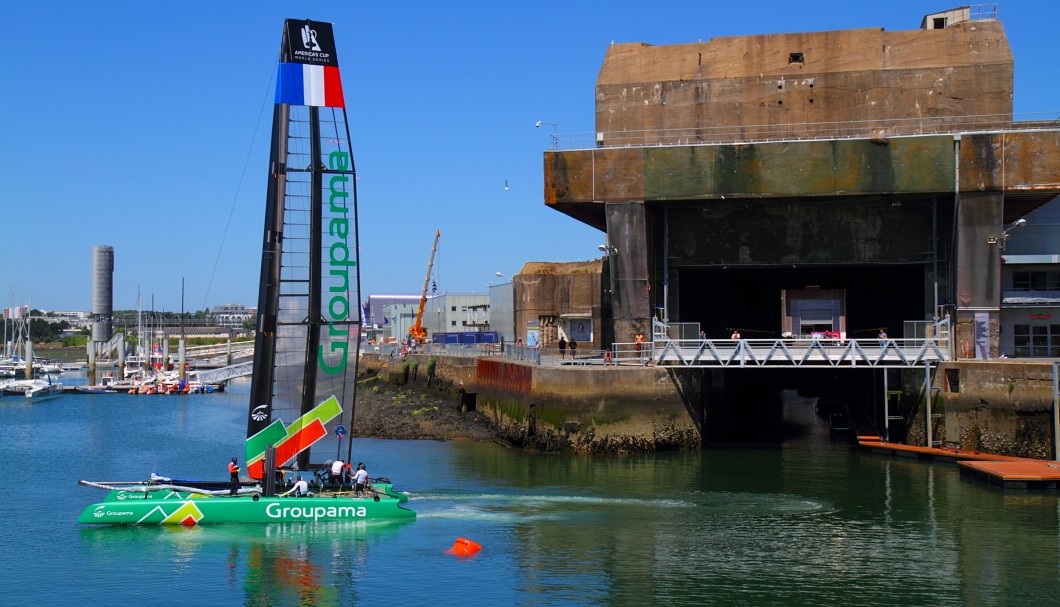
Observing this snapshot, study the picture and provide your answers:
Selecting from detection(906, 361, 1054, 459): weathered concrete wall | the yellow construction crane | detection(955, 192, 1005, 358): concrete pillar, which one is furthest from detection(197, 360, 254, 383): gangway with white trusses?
detection(906, 361, 1054, 459): weathered concrete wall

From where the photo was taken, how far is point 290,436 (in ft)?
Answer: 90.3

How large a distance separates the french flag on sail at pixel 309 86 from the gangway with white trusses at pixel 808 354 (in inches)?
711

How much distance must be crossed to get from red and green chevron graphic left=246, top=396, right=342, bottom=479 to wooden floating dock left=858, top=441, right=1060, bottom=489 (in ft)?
66.6

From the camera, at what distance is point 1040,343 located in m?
46.3

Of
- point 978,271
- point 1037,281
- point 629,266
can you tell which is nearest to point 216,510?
point 629,266

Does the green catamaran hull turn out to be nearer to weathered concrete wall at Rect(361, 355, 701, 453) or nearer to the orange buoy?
the orange buoy

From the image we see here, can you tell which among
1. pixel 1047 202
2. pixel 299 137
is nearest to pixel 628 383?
pixel 299 137

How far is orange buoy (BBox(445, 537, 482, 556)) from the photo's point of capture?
2444 centimetres

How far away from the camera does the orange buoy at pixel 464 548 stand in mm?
24438

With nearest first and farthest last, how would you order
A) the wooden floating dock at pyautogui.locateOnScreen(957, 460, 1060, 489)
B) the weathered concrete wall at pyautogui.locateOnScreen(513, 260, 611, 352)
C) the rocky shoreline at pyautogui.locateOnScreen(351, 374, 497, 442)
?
the wooden floating dock at pyautogui.locateOnScreen(957, 460, 1060, 489) < the rocky shoreline at pyautogui.locateOnScreen(351, 374, 497, 442) < the weathered concrete wall at pyautogui.locateOnScreen(513, 260, 611, 352)

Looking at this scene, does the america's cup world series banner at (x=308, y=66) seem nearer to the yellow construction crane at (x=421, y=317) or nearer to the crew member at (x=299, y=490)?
the crew member at (x=299, y=490)

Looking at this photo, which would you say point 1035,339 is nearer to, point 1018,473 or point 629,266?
point 1018,473

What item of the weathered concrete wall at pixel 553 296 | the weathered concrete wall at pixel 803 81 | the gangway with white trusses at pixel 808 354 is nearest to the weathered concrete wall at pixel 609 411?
the gangway with white trusses at pixel 808 354

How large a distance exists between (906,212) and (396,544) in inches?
1107
